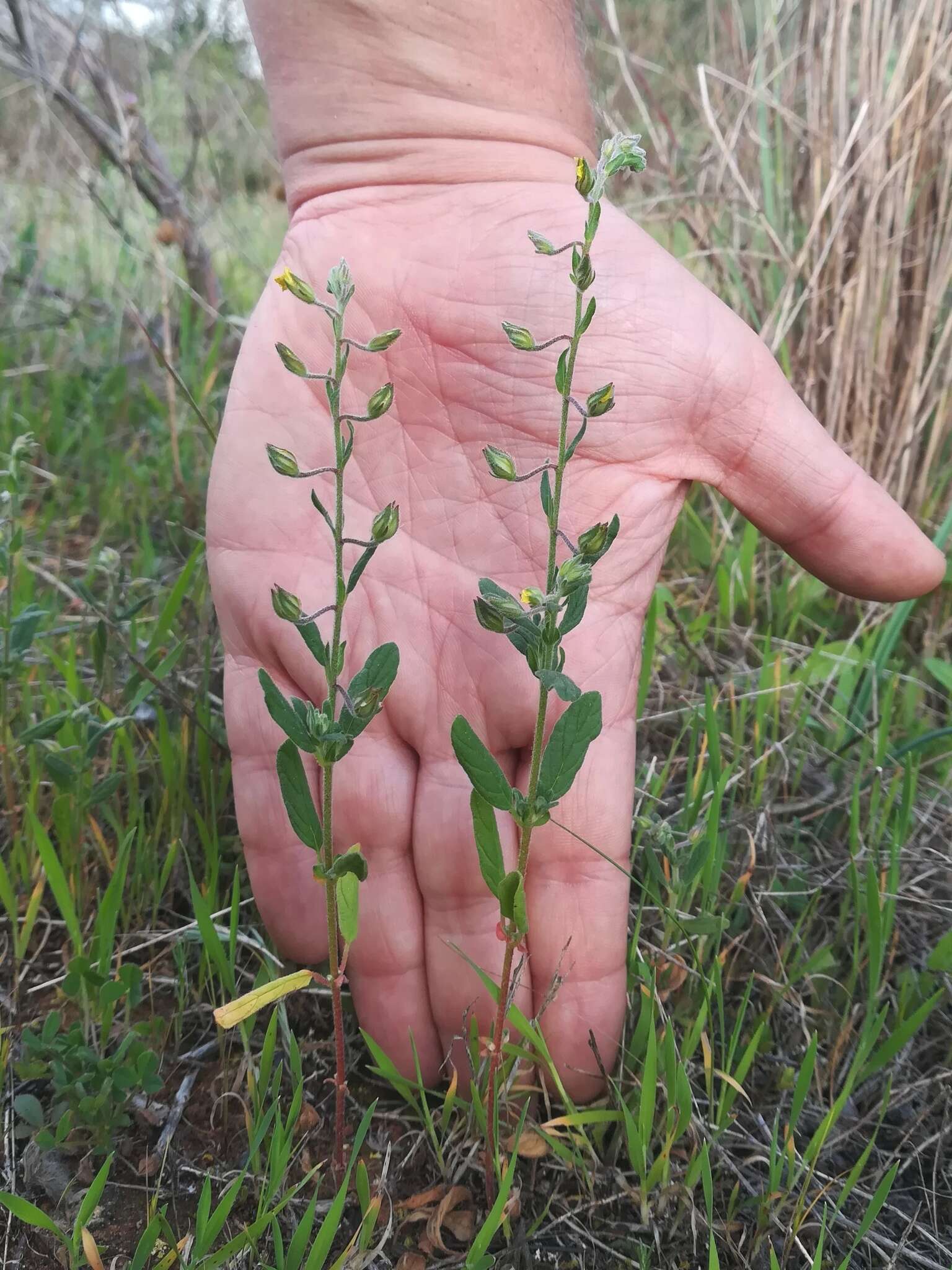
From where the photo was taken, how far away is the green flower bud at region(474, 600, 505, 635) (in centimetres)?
99

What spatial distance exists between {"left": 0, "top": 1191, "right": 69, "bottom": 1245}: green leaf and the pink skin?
45cm

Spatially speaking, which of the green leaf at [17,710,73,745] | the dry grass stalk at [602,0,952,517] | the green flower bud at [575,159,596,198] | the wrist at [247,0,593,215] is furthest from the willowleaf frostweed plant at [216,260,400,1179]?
the dry grass stalk at [602,0,952,517]

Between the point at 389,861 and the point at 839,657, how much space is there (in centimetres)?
94

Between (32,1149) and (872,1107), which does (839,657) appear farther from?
(32,1149)

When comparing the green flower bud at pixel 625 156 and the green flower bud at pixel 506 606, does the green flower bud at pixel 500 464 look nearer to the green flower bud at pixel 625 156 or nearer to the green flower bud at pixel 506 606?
the green flower bud at pixel 506 606

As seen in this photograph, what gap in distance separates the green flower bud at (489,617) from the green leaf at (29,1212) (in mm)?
724

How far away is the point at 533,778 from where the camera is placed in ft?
3.33

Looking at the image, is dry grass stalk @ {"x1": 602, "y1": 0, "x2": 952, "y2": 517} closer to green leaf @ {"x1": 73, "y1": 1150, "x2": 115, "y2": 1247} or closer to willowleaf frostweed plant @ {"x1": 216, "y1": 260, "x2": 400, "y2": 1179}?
willowleaf frostweed plant @ {"x1": 216, "y1": 260, "x2": 400, "y2": 1179}

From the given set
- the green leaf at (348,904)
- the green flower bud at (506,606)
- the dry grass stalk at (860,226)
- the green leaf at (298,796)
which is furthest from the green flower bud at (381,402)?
the dry grass stalk at (860,226)

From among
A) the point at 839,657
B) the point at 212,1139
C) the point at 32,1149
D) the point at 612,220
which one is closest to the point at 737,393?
the point at 612,220

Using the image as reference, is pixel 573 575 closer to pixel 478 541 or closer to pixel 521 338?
pixel 521 338

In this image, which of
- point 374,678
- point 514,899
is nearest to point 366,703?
point 374,678

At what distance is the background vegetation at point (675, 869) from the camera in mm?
1120

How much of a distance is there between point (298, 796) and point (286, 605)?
196 millimetres
